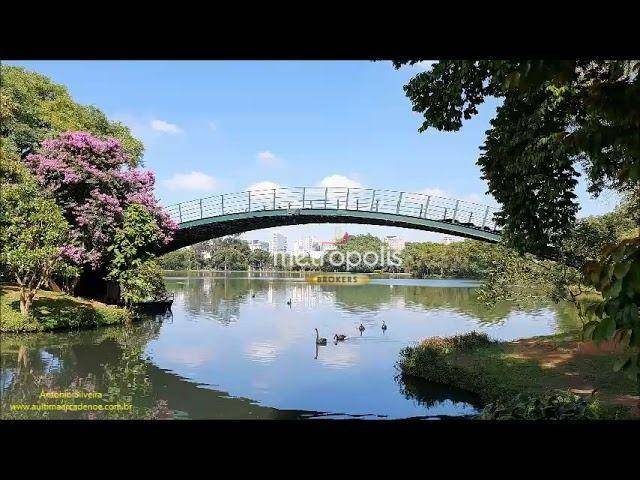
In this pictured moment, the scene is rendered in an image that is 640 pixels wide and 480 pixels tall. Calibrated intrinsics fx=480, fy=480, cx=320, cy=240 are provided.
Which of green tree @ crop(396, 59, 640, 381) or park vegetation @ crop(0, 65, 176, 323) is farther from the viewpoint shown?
park vegetation @ crop(0, 65, 176, 323)

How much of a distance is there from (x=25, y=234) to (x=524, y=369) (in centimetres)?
838

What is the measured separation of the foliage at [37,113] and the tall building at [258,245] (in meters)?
29.4

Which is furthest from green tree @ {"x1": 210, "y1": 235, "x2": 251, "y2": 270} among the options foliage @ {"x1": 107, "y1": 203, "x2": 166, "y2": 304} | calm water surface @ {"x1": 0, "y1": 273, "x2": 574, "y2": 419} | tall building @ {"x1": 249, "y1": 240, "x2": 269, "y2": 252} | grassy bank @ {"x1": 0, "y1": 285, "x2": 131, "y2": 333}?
grassy bank @ {"x1": 0, "y1": 285, "x2": 131, "y2": 333}

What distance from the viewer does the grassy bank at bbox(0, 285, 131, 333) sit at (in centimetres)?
705

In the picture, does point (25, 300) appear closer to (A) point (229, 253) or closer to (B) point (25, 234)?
(B) point (25, 234)

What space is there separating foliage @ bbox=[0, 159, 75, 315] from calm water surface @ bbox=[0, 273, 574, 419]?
940 mm

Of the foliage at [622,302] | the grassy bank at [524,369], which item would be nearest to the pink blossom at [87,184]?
the grassy bank at [524,369]

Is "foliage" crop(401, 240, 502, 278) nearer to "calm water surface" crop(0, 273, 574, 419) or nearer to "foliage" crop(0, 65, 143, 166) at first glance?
"calm water surface" crop(0, 273, 574, 419)

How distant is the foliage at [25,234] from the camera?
20.2ft

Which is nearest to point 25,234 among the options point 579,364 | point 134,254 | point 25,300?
point 25,300

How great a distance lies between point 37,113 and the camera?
14312mm
